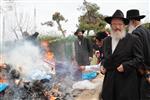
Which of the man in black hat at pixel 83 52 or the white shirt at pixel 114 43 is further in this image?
the man in black hat at pixel 83 52

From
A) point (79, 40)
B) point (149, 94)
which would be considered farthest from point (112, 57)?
point (79, 40)

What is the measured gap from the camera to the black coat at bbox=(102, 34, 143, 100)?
19.5 ft

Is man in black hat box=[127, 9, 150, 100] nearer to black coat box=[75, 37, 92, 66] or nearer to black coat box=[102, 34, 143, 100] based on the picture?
black coat box=[102, 34, 143, 100]

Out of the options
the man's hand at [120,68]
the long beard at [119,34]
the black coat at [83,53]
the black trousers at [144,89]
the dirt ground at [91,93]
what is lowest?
the dirt ground at [91,93]

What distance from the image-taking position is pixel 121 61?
5.98m

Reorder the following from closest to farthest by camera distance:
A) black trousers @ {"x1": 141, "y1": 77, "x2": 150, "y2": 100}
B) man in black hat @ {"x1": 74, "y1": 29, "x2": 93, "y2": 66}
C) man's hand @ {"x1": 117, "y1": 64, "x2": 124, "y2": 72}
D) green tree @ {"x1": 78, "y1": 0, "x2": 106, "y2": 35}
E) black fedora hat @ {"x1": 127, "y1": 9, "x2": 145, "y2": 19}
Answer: man's hand @ {"x1": 117, "y1": 64, "x2": 124, "y2": 72}
black trousers @ {"x1": 141, "y1": 77, "x2": 150, "y2": 100}
black fedora hat @ {"x1": 127, "y1": 9, "x2": 145, "y2": 19}
man in black hat @ {"x1": 74, "y1": 29, "x2": 93, "y2": 66}
green tree @ {"x1": 78, "y1": 0, "x2": 106, "y2": 35}

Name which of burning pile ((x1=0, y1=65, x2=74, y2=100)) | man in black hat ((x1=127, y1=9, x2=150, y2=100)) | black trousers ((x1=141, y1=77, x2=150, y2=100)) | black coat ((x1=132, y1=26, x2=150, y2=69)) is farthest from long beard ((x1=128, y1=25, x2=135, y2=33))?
burning pile ((x1=0, y1=65, x2=74, y2=100))

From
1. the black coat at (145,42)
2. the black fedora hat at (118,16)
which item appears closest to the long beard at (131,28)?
the black coat at (145,42)

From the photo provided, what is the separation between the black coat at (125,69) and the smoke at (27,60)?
3.53 metres

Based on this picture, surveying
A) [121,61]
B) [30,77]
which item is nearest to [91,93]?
[30,77]

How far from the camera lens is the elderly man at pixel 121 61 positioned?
5957 mm

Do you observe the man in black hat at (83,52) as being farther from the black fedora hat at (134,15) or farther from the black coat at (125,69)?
the black coat at (125,69)

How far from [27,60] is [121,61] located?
467 cm

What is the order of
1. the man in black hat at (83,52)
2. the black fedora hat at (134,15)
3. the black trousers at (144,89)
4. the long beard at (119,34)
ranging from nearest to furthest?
1. the long beard at (119,34)
2. the black trousers at (144,89)
3. the black fedora hat at (134,15)
4. the man in black hat at (83,52)
